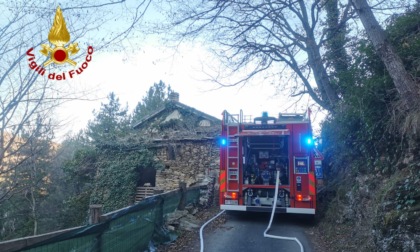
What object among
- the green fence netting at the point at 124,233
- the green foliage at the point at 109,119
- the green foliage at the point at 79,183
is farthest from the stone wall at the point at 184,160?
the green foliage at the point at 109,119

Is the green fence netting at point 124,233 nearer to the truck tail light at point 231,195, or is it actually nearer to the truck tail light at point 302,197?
the truck tail light at point 231,195

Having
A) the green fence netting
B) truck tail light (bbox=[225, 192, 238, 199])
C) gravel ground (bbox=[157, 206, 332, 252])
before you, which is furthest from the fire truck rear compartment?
the green fence netting

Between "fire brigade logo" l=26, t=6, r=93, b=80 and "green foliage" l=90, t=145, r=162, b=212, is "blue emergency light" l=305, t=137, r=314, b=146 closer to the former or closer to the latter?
"fire brigade logo" l=26, t=6, r=93, b=80

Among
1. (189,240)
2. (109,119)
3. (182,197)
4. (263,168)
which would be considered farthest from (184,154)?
(109,119)

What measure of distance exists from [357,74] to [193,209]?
6564 mm

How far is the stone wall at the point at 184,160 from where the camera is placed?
55.8 feet

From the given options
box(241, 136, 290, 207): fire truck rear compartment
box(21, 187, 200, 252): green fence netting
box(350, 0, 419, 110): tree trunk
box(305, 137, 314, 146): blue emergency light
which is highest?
box(350, 0, 419, 110): tree trunk

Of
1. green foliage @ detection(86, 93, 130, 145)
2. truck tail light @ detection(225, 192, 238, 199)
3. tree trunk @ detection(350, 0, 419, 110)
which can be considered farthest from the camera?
green foliage @ detection(86, 93, 130, 145)

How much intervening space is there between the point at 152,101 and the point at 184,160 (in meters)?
32.7

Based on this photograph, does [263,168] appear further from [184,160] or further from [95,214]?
[184,160]

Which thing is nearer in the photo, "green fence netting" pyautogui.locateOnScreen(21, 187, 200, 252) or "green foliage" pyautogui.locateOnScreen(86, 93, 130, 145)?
"green fence netting" pyautogui.locateOnScreen(21, 187, 200, 252)

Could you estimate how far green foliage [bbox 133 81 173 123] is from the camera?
4681 centimetres

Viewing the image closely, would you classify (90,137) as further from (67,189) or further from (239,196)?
(239,196)

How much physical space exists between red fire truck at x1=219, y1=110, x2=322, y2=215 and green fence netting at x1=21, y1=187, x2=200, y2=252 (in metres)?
2.05
